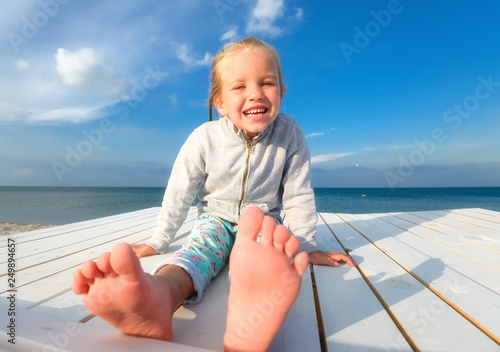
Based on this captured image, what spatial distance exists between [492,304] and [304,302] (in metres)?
0.53

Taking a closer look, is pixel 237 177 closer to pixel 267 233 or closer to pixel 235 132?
pixel 235 132

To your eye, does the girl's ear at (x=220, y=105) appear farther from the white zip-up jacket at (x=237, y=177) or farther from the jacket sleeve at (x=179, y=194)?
the jacket sleeve at (x=179, y=194)

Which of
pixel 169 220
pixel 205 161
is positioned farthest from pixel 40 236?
pixel 205 161

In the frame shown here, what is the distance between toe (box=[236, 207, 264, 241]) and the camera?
0.56 metres

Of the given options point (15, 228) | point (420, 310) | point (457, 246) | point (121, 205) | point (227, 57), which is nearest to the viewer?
point (420, 310)

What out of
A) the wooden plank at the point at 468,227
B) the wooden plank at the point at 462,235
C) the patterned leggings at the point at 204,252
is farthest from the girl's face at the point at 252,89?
the wooden plank at the point at 468,227

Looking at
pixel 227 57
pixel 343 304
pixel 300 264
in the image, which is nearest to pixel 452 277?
pixel 343 304

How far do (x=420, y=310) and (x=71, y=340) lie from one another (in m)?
0.80

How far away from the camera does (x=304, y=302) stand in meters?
0.78

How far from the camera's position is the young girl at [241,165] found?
1078 millimetres

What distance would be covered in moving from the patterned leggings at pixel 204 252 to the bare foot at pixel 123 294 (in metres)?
0.20

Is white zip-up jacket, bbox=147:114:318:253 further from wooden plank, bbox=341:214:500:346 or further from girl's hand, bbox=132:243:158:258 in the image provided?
wooden plank, bbox=341:214:500:346

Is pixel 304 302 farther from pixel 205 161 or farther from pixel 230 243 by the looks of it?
pixel 205 161

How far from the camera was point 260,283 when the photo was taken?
54 centimetres
